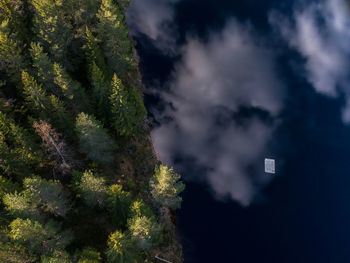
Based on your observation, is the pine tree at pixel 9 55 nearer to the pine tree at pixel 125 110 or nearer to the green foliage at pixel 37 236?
the pine tree at pixel 125 110

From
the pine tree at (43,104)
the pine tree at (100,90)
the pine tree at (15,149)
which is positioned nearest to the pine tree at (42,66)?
the pine tree at (43,104)

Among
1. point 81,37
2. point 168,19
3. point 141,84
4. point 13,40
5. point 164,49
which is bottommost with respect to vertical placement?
point 13,40

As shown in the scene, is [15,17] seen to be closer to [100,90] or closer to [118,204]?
[100,90]

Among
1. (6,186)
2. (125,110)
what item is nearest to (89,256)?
(6,186)

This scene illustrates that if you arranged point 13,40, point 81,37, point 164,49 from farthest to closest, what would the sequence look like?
point 164,49 < point 81,37 < point 13,40

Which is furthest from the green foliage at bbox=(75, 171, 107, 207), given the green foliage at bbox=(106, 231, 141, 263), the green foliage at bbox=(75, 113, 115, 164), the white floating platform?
the white floating platform

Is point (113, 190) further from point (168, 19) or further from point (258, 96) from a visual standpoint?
point (168, 19)

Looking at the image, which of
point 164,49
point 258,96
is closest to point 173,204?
point 258,96
